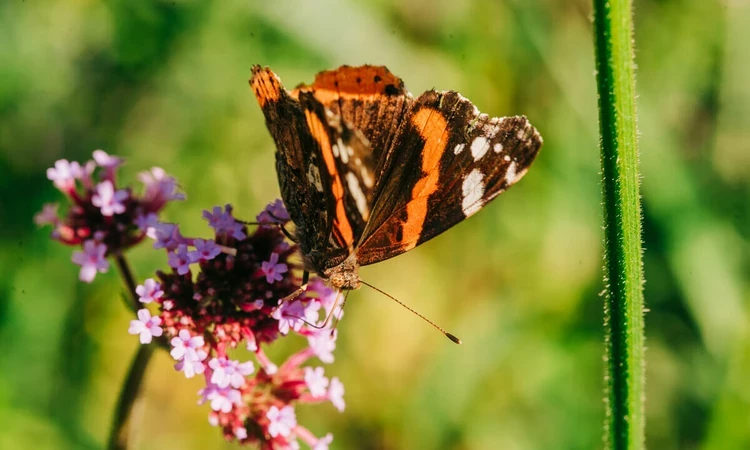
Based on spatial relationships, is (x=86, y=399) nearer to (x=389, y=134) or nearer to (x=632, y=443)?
(x=389, y=134)

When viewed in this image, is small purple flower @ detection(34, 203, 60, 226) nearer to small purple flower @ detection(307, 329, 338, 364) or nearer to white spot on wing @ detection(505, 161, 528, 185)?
small purple flower @ detection(307, 329, 338, 364)

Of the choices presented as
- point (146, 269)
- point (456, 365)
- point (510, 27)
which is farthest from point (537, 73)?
point (146, 269)

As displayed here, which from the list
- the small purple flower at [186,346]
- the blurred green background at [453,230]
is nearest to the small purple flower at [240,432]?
the small purple flower at [186,346]

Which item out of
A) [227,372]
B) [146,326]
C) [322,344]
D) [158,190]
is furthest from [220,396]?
[158,190]

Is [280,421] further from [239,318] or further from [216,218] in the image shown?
[216,218]

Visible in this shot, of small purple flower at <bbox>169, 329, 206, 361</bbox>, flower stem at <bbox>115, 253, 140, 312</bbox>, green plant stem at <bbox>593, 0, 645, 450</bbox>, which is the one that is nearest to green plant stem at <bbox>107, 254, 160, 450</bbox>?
flower stem at <bbox>115, 253, 140, 312</bbox>

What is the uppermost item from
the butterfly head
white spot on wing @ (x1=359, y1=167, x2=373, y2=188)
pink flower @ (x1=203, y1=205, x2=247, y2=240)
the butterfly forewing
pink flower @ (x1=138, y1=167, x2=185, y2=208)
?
the butterfly forewing

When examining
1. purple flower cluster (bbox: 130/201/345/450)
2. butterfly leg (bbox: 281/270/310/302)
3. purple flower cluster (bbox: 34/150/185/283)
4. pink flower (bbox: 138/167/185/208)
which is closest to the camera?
purple flower cluster (bbox: 130/201/345/450)
